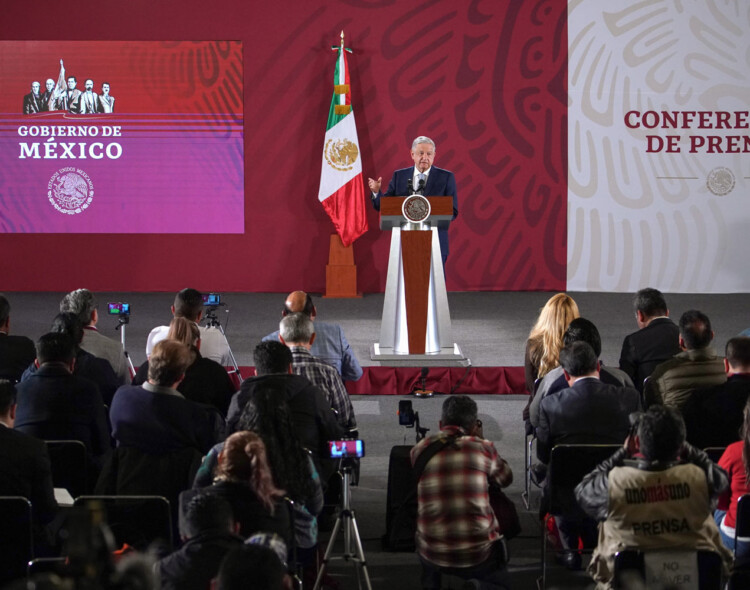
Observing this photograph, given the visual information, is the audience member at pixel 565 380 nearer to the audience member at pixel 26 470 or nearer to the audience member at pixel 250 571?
the audience member at pixel 26 470

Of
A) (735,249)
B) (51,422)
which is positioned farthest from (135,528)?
(735,249)

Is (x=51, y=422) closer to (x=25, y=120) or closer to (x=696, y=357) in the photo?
(x=696, y=357)

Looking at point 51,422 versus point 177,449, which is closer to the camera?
point 177,449

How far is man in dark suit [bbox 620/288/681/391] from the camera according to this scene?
5.05 m

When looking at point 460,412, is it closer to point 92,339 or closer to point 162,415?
point 162,415

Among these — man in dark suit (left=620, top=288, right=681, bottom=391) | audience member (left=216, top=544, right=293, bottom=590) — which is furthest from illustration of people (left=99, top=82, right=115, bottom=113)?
audience member (left=216, top=544, right=293, bottom=590)

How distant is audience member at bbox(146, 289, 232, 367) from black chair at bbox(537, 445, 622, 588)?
206 centimetres

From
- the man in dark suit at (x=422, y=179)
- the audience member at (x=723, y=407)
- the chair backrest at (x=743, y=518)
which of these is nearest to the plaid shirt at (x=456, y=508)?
the chair backrest at (x=743, y=518)

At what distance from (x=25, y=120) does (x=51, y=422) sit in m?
7.53

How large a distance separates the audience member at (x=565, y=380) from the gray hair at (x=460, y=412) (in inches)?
30.4

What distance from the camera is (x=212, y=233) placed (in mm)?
10828

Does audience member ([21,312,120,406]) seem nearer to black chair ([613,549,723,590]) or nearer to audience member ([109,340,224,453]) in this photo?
audience member ([109,340,224,453])

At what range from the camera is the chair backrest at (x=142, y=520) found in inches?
127

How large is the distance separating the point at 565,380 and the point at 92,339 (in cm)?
231
